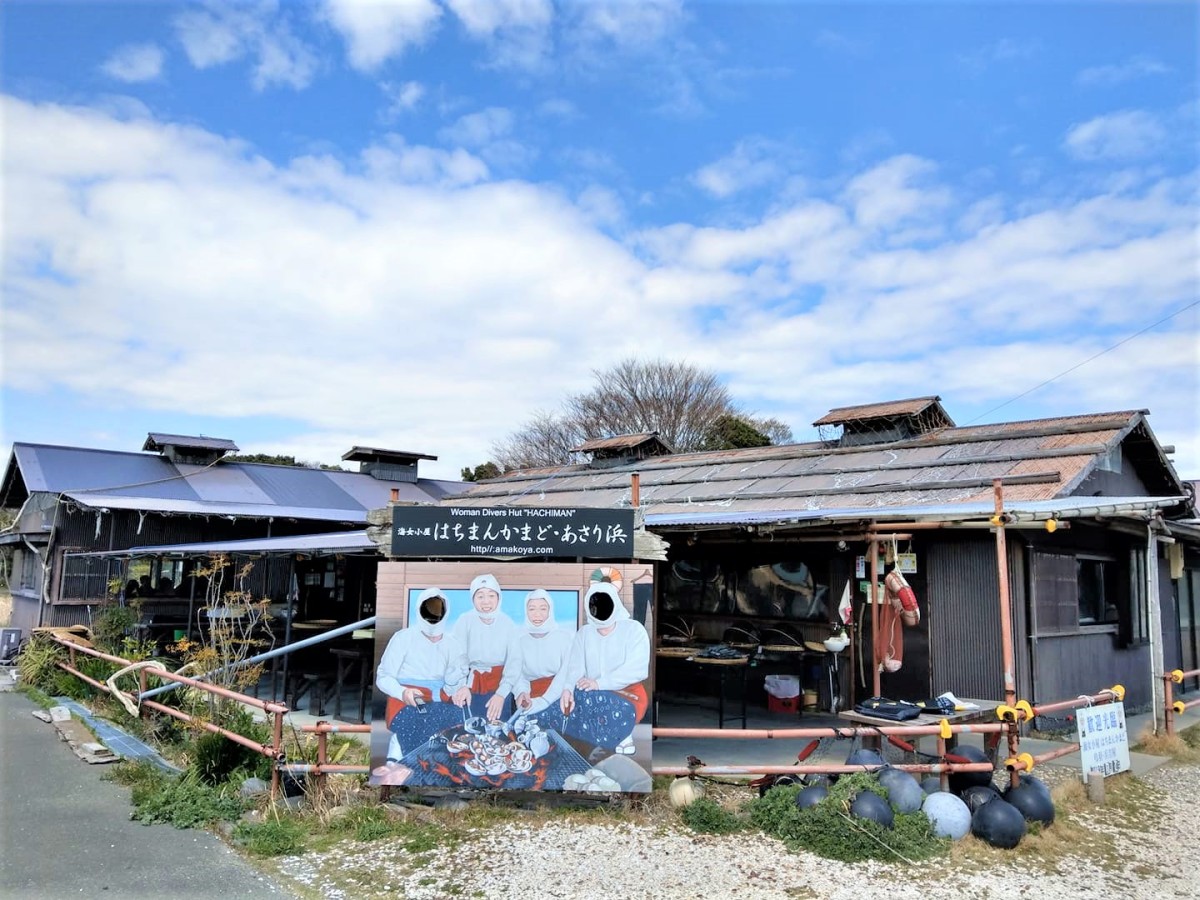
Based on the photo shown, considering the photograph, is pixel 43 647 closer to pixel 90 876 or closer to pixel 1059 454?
pixel 90 876

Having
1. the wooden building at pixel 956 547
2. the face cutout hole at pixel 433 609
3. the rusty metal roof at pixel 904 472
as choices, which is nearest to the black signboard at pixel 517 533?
the face cutout hole at pixel 433 609

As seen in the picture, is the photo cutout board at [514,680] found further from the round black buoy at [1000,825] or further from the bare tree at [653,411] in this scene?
the bare tree at [653,411]

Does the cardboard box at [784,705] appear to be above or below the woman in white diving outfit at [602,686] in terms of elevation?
below

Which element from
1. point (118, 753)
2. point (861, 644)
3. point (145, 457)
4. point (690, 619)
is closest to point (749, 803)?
point (861, 644)

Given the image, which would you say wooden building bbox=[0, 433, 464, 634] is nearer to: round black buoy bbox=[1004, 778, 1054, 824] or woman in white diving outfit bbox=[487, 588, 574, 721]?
woman in white diving outfit bbox=[487, 588, 574, 721]

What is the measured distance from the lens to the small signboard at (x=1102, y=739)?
22.6 ft

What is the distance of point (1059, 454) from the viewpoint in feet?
34.0

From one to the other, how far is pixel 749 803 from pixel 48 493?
15.4m

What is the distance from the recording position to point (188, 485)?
61.0ft

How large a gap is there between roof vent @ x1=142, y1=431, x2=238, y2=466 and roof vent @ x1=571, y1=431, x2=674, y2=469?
9117 mm

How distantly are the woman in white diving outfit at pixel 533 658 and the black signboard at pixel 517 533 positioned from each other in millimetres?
452

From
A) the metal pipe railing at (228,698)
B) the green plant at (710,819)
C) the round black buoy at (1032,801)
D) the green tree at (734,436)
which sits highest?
the green tree at (734,436)

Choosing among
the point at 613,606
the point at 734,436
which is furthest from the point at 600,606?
the point at 734,436

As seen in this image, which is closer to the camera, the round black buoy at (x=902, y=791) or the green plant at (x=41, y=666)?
the round black buoy at (x=902, y=791)
